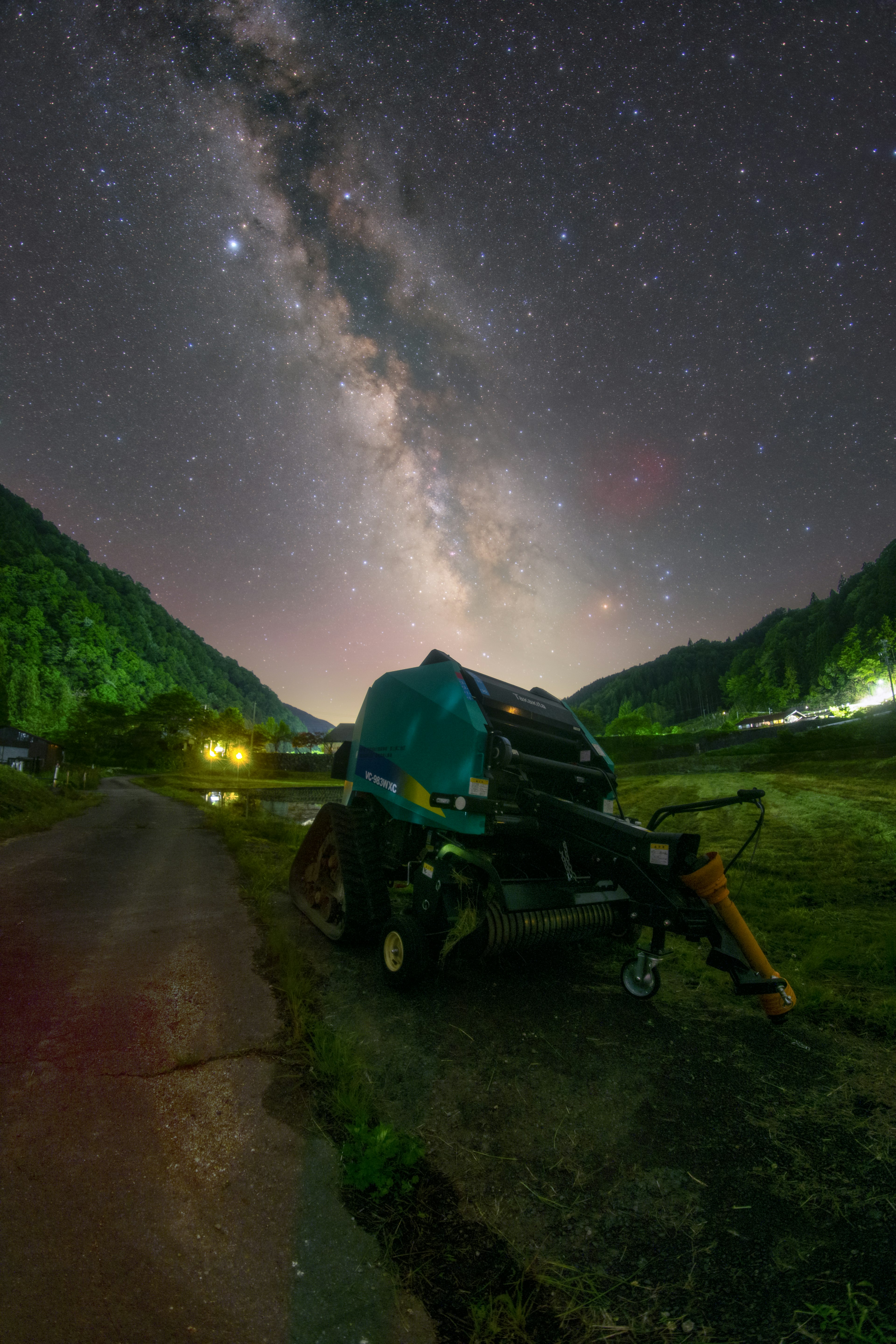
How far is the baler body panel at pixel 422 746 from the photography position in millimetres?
4746

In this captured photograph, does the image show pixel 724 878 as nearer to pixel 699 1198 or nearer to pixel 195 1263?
pixel 699 1198

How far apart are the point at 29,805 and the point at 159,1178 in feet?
60.4

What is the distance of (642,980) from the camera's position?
4410 mm

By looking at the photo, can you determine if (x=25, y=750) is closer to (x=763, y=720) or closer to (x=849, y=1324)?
(x=849, y=1324)

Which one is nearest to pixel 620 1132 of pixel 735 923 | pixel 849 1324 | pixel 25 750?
pixel 849 1324

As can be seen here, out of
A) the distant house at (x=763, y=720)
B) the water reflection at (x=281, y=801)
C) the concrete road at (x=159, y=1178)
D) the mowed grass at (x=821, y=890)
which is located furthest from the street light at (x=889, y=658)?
the concrete road at (x=159, y=1178)

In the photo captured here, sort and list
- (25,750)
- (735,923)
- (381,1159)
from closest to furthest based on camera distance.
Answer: (381,1159) < (735,923) < (25,750)

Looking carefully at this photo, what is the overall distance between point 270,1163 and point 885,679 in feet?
285

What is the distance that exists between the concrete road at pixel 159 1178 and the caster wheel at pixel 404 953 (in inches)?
41.2

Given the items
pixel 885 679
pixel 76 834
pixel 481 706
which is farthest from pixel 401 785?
pixel 885 679

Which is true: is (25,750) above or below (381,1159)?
above

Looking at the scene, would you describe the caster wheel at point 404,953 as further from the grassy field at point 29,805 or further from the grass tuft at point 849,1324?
the grassy field at point 29,805

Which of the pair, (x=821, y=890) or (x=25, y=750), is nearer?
(x=821, y=890)

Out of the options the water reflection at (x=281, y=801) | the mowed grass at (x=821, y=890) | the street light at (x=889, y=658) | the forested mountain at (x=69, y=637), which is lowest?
the water reflection at (x=281, y=801)
